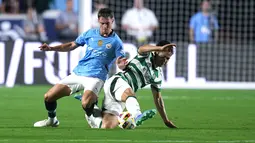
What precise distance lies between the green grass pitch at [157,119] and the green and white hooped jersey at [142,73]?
61 centimetres

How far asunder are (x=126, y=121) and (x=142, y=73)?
94 centimetres

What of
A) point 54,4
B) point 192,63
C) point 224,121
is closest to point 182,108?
point 224,121

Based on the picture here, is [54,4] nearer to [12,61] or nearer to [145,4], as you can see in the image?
[145,4]

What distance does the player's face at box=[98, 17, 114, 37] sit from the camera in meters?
11.2

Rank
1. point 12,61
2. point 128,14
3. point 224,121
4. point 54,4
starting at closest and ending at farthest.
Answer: point 224,121 < point 12,61 < point 128,14 < point 54,4

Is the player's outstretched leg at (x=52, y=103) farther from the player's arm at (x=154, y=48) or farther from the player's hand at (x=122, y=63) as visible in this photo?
the player's arm at (x=154, y=48)

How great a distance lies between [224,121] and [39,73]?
857 centimetres

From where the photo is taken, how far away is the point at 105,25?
11.3 metres

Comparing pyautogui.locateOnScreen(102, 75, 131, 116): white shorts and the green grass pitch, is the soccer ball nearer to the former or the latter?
the green grass pitch

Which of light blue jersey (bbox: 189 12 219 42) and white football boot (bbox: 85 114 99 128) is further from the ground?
light blue jersey (bbox: 189 12 219 42)

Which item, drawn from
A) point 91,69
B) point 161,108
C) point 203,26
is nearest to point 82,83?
point 91,69

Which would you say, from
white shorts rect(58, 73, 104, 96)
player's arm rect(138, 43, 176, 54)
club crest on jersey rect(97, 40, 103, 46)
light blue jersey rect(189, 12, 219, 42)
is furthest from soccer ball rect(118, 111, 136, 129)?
light blue jersey rect(189, 12, 219, 42)

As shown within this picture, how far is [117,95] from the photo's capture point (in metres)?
10.9

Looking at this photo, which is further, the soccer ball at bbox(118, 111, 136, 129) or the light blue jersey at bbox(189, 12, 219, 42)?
the light blue jersey at bbox(189, 12, 219, 42)
